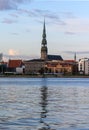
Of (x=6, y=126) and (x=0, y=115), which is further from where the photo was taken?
(x=0, y=115)

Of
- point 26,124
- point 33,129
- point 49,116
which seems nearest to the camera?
point 33,129

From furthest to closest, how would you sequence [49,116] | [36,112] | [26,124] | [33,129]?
1. [36,112]
2. [49,116]
3. [26,124]
4. [33,129]

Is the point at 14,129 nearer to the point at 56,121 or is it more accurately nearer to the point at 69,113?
the point at 56,121

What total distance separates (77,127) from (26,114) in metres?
4.78

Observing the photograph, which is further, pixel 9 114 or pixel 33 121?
pixel 9 114

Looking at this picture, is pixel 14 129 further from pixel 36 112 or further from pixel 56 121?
pixel 36 112

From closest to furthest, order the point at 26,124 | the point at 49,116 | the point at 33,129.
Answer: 1. the point at 33,129
2. the point at 26,124
3. the point at 49,116

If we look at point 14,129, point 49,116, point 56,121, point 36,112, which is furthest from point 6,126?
point 36,112

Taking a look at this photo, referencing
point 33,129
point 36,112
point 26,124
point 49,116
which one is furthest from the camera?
point 36,112

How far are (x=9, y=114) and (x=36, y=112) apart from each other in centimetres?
183

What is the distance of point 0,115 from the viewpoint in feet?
66.8

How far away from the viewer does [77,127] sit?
1672 centimetres

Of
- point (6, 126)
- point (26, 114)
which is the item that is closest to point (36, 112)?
point (26, 114)

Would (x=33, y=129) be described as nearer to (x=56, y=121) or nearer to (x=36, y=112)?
(x=56, y=121)
